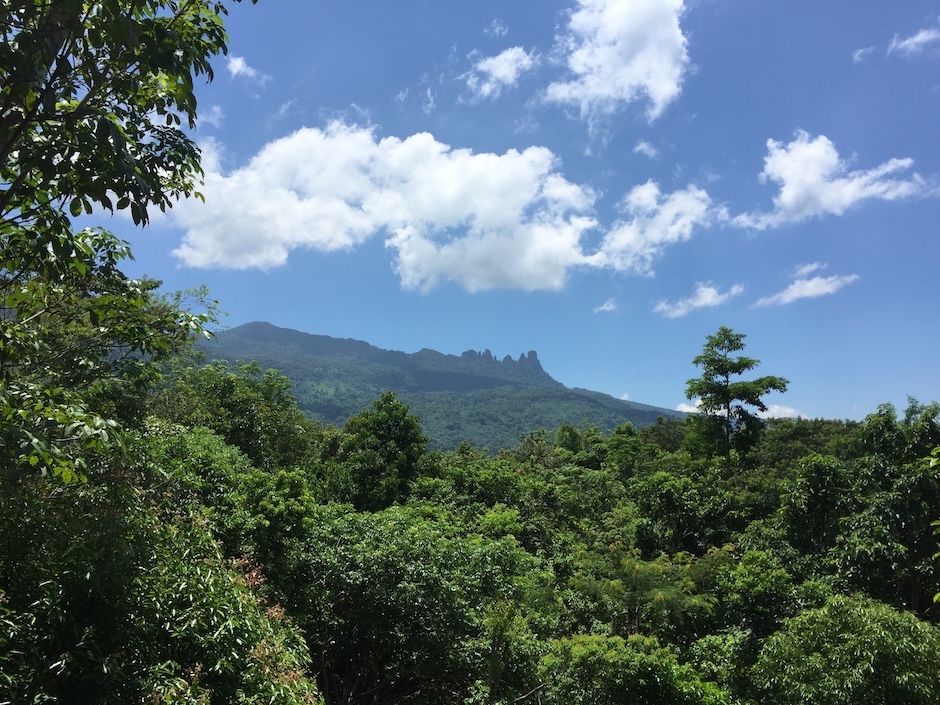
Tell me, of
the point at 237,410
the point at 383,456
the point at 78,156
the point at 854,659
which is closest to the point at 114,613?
the point at 78,156

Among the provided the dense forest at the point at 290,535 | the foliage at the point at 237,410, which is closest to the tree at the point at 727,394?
the dense forest at the point at 290,535

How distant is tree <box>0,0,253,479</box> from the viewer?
8.93 feet

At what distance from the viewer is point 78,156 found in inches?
A: 127

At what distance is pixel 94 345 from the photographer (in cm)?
445

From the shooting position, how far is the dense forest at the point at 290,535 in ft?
10.7

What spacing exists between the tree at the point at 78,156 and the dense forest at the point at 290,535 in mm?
24

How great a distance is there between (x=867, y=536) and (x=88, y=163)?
51.7 ft

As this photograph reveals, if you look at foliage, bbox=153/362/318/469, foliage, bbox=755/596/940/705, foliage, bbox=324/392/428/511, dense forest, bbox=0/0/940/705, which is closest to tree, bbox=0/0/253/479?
dense forest, bbox=0/0/940/705

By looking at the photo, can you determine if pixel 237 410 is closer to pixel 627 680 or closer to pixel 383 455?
pixel 383 455

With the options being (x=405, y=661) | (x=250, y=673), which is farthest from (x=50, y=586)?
(x=405, y=661)

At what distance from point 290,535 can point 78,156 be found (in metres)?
8.67

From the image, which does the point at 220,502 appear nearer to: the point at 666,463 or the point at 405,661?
the point at 405,661

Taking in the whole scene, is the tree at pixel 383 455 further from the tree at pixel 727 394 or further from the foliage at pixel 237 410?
the tree at pixel 727 394

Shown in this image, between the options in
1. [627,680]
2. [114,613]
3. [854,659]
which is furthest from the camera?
[627,680]
